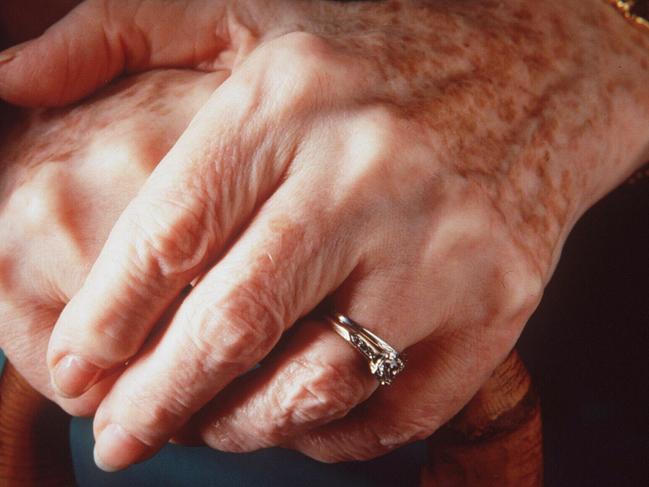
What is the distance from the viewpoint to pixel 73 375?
469 mm

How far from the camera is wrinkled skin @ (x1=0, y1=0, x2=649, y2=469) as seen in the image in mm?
457

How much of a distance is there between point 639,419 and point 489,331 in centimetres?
46

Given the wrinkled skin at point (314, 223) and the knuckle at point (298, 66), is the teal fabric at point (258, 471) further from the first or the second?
the knuckle at point (298, 66)

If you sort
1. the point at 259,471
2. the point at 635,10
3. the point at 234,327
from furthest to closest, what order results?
the point at 259,471 → the point at 635,10 → the point at 234,327

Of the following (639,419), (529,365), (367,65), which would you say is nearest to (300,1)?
(367,65)

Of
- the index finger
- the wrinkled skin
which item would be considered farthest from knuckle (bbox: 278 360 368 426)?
the index finger

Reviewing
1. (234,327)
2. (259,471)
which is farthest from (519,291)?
(259,471)

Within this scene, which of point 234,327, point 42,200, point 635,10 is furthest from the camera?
point 635,10

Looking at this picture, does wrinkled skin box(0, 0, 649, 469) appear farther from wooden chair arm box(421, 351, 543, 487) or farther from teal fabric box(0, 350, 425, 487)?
teal fabric box(0, 350, 425, 487)

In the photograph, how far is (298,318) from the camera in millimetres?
483

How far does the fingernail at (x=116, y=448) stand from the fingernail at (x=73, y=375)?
0.14 feet

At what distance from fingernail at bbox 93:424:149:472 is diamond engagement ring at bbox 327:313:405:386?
0.61 ft

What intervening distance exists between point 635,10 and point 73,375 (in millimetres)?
717

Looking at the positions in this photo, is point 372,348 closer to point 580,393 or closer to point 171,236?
point 171,236
